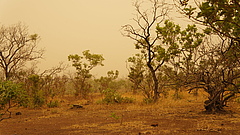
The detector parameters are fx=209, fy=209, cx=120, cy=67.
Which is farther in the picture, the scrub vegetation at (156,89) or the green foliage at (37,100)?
the green foliage at (37,100)

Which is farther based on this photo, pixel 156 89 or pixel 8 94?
pixel 156 89

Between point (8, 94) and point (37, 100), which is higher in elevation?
point (8, 94)

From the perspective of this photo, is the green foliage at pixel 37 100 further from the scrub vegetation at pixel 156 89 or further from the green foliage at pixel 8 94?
the green foliage at pixel 8 94

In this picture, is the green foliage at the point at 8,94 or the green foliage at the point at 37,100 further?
the green foliage at the point at 37,100

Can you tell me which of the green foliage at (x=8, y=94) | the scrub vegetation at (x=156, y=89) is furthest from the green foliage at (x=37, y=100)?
the green foliage at (x=8, y=94)

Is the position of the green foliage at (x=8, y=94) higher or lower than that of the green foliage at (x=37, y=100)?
higher

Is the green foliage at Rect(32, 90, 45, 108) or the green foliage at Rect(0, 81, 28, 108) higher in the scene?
the green foliage at Rect(0, 81, 28, 108)

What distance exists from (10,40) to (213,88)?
14178mm

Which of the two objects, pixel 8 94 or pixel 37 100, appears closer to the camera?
pixel 8 94

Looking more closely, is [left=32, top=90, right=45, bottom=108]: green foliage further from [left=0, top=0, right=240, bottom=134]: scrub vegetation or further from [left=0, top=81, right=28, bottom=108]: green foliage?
[left=0, top=81, right=28, bottom=108]: green foliage

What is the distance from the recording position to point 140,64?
20047 mm

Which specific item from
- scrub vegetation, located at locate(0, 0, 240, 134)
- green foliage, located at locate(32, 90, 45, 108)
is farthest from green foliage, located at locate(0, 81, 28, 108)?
green foliage, located at locate(32, 90, 45, 108)

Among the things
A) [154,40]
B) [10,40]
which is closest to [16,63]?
[10,40]

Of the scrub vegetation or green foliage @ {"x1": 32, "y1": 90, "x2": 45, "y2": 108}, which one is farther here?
green foliage @ {"x1": 32, "y1": 90, "x2": 45, "y2": 108}
